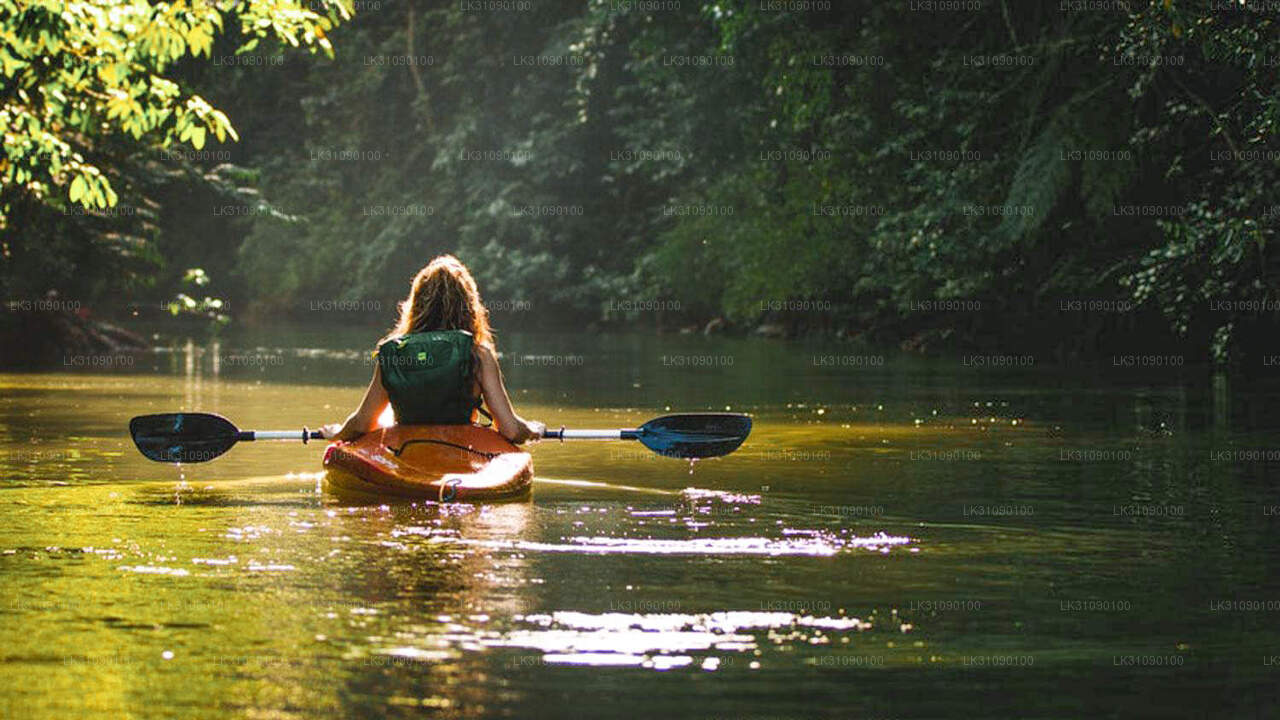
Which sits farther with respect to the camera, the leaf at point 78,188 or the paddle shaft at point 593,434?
the leaf at point 78,188

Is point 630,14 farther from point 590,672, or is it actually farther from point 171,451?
point 590,672

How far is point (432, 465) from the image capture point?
Result: 40.8 feet

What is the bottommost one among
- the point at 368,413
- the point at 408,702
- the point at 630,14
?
the point at 408,702

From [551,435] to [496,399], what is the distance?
984 millimetres

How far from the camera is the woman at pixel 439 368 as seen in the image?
12.6 metres

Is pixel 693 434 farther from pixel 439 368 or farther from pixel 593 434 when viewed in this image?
pixel 439 368

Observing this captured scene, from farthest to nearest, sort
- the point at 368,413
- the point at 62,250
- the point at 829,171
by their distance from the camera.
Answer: the point at 829,171, the point at 62,250, the point at 368,413

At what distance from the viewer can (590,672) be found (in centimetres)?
693

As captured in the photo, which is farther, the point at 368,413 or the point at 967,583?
the point at 368,413

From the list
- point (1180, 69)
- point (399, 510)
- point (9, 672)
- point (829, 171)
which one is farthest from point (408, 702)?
point (829, 171)

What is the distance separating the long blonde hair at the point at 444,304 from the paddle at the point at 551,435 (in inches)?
38.1

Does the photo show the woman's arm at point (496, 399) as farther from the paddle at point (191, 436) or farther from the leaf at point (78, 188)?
the leaf at point (78, 188)

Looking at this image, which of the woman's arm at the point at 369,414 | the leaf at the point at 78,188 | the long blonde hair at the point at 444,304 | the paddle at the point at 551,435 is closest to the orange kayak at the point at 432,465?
the woman's arm at the point at 369,414

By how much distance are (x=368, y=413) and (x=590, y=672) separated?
6008 millimetres
